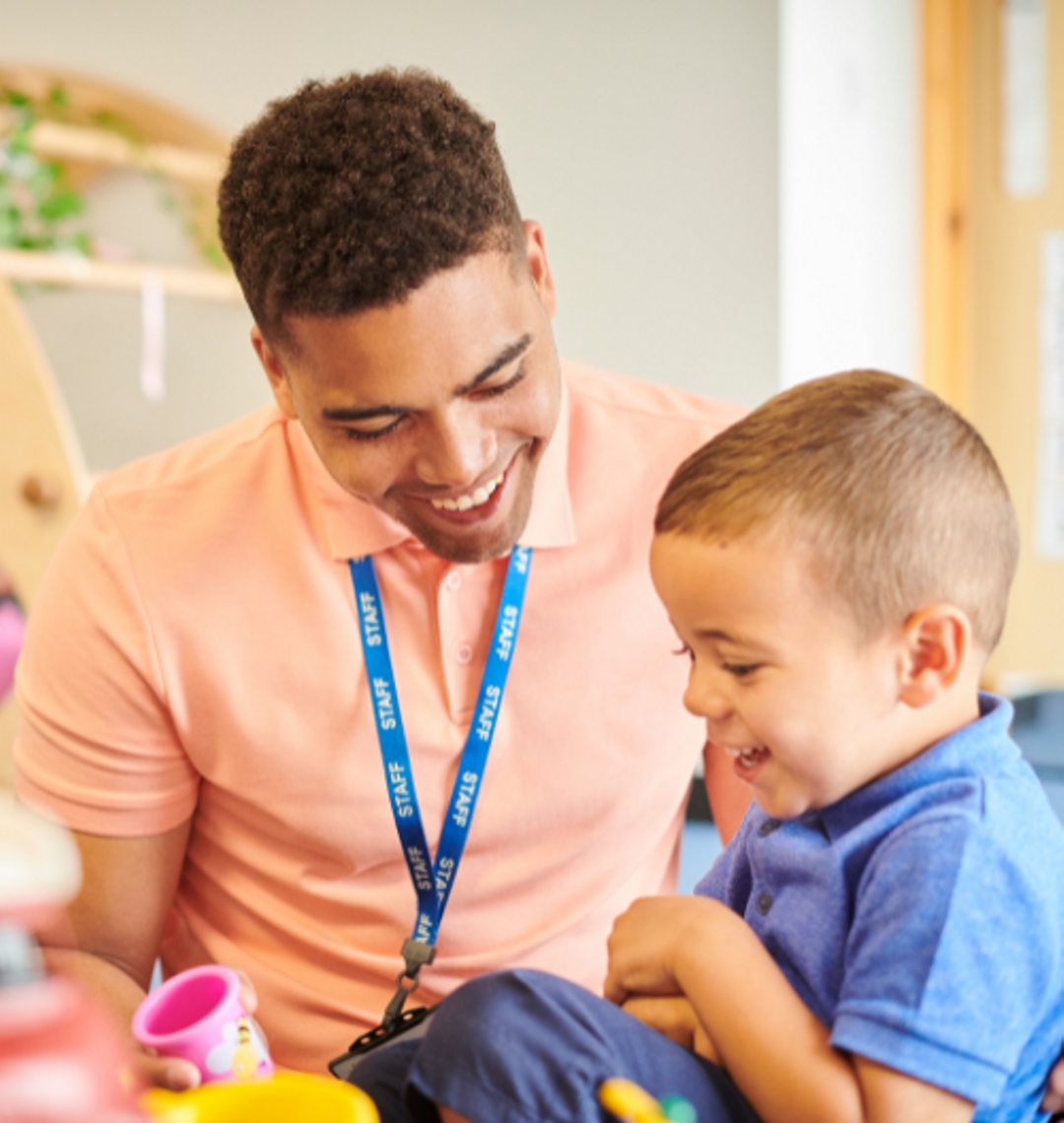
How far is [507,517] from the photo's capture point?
3.42ft

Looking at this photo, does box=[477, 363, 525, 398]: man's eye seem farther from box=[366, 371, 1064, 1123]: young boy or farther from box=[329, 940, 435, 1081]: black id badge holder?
box=[329, 940, 435, 1081]: black id badge holder

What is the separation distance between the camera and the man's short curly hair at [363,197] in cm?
89

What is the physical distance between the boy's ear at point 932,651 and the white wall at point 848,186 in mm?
2703

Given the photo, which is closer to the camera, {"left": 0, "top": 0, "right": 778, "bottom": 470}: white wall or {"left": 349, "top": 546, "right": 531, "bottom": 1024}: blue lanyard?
{"left": 349, "top": 546, "right": 531, "bottom": 1024}: blue lanyard

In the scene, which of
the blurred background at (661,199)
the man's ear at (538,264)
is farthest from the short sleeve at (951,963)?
the blurred background at (661,199)

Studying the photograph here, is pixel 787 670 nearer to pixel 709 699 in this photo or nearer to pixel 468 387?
pixel 709 699

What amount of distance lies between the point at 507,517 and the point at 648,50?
276 cm

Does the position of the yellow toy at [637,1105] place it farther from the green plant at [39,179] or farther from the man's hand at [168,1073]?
the green plant at [39,179]

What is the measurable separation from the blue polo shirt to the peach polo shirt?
0.38m

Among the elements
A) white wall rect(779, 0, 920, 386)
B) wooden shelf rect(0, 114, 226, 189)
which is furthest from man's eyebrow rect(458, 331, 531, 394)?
white wall rect(779, 0, 920, 386)

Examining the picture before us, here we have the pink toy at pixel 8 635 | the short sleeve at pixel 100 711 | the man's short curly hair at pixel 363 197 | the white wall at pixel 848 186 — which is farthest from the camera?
the white wall at pixel 848 186

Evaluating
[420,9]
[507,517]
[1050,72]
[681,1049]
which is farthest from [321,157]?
[1050,72]

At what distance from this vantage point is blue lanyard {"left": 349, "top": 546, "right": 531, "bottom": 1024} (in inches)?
42.9

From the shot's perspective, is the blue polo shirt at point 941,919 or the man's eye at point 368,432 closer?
the blue polo shirt at point 941,919
